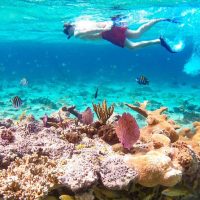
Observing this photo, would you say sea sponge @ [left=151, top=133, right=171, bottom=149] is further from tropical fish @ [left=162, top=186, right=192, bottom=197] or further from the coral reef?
tropical fish @ [left=162, top=186, right=192, bottom=197]

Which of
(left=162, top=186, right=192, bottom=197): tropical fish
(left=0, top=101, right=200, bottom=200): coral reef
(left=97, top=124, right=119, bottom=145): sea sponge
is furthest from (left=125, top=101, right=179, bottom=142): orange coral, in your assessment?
(left=162, top=186, right=192, bottom=197): tropical fish

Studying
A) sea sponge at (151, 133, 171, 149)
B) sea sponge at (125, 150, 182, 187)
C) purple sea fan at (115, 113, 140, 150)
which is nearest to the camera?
sea sponge at (125, 150, 182, 187)

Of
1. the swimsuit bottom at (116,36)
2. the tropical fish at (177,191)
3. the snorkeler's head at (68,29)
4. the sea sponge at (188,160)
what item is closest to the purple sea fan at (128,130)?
the sea sponge at (188,160)

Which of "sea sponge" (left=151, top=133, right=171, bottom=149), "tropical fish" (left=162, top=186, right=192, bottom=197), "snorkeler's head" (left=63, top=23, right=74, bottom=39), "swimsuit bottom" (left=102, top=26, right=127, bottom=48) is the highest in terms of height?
"snorkeler's head" (left=63, top=23, right=74, bottom=39)

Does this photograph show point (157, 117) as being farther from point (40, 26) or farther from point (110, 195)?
point (40, 26)

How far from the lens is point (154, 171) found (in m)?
4.41

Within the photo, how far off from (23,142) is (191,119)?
13.4 m

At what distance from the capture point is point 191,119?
17109 mm

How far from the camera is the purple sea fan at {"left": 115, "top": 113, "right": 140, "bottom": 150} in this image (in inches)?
214

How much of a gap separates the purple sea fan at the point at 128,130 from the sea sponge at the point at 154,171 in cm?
84

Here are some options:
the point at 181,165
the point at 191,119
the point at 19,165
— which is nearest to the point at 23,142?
the point at 19,165

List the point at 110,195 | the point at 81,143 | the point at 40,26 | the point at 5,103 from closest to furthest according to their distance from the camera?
the point at 110,195
the point at 81,143
the point at 5,103
the point at 40,26

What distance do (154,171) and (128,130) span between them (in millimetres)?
1205

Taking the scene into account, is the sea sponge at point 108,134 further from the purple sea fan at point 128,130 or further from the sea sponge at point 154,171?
the sea sponge at point 154,171
